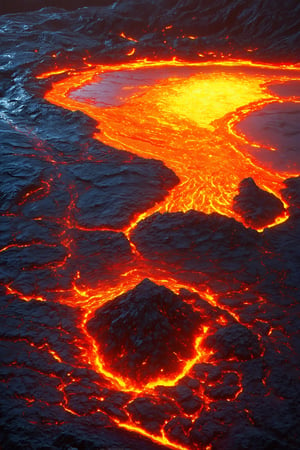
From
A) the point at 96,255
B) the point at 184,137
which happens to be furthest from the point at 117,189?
the point at 184,137

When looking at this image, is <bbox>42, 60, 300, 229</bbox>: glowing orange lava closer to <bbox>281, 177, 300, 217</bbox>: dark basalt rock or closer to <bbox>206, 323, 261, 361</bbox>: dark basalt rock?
<bbox>281, 177, 300, 217</bbox>: dark basalt rock

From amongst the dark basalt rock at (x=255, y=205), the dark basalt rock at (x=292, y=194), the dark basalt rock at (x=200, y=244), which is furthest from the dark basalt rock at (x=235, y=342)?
the dark basalt rock at (x=292, y=194)

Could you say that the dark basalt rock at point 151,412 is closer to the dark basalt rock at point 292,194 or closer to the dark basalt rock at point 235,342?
the dark basalt rock at point 235,342

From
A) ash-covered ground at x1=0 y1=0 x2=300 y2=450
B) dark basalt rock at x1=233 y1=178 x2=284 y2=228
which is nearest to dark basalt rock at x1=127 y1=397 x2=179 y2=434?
ash-covered ground at x1=0 y1=0 x2=300 y2=450

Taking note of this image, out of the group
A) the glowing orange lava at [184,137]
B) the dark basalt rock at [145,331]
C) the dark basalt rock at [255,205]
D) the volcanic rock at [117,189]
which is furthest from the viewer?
the volcanic rock at [117,189]

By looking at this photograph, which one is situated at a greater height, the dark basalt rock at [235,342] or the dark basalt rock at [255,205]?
the dark basalt rock at [255,205]

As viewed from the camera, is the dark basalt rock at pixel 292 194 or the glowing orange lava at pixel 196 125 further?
the glowing orange lava at pixel 196 125

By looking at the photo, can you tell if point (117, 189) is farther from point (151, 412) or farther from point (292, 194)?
point (151, 412)
